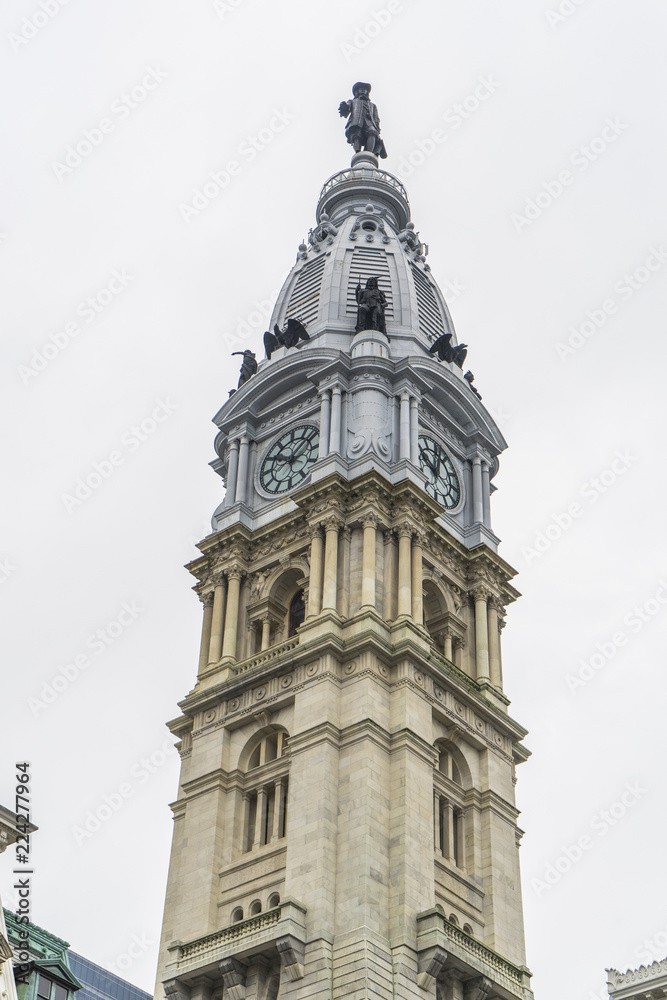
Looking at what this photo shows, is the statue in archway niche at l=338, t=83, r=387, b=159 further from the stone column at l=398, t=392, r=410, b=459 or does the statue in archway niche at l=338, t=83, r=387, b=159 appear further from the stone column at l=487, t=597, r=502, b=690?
the stone column at l=487, t=597, r=502, b=690

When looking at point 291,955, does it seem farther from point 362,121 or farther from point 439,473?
point 362,121

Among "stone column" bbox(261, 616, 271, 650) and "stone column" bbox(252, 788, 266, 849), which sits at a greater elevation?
"stone column" bbox(261, 616, 271, 650)

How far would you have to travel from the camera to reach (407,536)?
72.9 m

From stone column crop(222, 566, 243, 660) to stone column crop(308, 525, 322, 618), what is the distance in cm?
417

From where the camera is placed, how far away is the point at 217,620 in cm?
7406

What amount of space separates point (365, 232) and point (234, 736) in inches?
1350

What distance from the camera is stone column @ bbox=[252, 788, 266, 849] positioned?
65625 millimetres

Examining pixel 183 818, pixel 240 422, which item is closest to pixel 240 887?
pixel 183 818

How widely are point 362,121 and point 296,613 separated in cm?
4098

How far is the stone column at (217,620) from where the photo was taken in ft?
239

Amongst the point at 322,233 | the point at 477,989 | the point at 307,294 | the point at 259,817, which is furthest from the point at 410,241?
the point at 477,989

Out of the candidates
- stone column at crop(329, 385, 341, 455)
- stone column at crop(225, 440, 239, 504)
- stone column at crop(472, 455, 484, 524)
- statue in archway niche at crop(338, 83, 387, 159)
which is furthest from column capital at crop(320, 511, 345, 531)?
statue in archway niche at crop(338, 83, 387, 159)

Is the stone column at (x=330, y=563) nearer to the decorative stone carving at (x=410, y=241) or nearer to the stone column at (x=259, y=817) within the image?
the stone column at (x=259, y=817)

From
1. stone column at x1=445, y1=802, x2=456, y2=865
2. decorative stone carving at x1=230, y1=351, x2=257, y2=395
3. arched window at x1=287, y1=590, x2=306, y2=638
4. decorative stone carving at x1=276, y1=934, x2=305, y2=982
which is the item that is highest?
decorative stone carving at x1=230, y1=351, x2=257, y2=395
